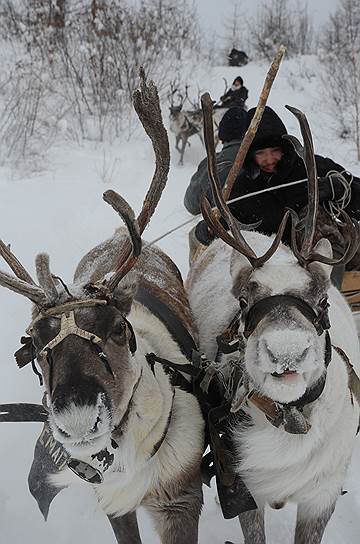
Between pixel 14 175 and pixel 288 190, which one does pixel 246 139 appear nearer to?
pixel 288 190

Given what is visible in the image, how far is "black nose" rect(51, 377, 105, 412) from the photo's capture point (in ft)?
6.16

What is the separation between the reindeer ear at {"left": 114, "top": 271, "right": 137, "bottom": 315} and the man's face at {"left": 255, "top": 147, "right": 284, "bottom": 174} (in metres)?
1.99

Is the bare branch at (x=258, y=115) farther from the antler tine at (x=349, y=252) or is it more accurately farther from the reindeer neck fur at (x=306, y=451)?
the reindeer neck fur at (x=306, y=451)

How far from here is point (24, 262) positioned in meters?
5.99

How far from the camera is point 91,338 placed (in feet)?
6.71

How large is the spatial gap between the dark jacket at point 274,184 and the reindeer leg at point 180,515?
6.03 feet

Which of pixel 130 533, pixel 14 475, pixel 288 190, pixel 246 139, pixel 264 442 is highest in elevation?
pixel 246 139

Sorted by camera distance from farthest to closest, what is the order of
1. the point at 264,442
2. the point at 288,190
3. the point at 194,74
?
1. the point at 194,74
2. the point at 288,190
3. the point at 264,442

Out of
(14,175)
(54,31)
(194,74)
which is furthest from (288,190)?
(194,74)

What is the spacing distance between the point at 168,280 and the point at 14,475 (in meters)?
1.51

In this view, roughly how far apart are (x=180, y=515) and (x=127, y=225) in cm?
125

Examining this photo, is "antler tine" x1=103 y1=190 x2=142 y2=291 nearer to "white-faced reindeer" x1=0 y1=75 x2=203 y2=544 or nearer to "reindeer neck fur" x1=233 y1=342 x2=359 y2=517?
"white-faced reindeer" x1=0 y1=75 x2=203 y2=544

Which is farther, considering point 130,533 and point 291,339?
point 130,533

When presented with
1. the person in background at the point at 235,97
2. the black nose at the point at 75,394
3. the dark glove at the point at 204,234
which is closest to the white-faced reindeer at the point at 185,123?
the person in background at the point at 235,97
